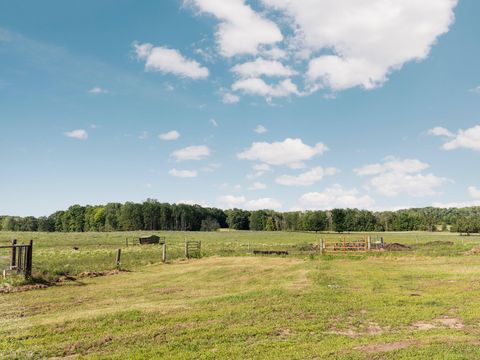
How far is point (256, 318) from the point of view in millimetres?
15297

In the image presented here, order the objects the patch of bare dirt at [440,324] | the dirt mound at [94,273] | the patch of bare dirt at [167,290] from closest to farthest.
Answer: the patch of bare dirt at [440,324] → the patch of bare dirt at [167,290] → the dirt mound at [94,273]

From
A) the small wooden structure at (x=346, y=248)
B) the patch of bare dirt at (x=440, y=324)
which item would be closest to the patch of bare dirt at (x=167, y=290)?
the patch of bare dirt at (x=440, y=324)

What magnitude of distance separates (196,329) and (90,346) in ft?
Answer: 11.1

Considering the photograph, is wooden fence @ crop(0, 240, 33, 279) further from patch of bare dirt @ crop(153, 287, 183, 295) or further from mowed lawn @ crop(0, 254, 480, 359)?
patch of bare dirt @ crop(153, 287, 183, 295)

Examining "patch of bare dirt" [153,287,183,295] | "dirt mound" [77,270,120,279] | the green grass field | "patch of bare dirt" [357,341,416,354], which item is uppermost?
"patch of bare dirt" [357,341,416,354]

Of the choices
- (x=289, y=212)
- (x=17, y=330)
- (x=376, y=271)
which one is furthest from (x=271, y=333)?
(x=289, y=212)

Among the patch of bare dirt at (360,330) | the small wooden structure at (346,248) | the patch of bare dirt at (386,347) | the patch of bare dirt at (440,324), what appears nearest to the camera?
the patch of bare dirt at (386,347)

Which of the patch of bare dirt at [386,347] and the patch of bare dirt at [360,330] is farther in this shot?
the patch of bare dirt at [360,330]

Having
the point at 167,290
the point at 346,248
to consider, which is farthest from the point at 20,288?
the point at 346,248

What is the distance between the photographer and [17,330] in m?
14.4

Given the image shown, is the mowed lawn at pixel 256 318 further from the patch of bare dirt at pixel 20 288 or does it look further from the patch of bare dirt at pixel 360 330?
the patch of bare dirt at pixel 20 288

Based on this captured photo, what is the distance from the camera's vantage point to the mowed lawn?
37.9ft

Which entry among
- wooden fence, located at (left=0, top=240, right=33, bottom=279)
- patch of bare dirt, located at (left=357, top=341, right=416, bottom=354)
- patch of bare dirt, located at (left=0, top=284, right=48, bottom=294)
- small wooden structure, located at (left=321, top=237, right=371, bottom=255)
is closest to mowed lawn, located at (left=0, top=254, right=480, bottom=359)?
patch of bare dirt, located at (left=357, top=341, right=416, bottom=354)

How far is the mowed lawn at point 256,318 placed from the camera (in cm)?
1154
